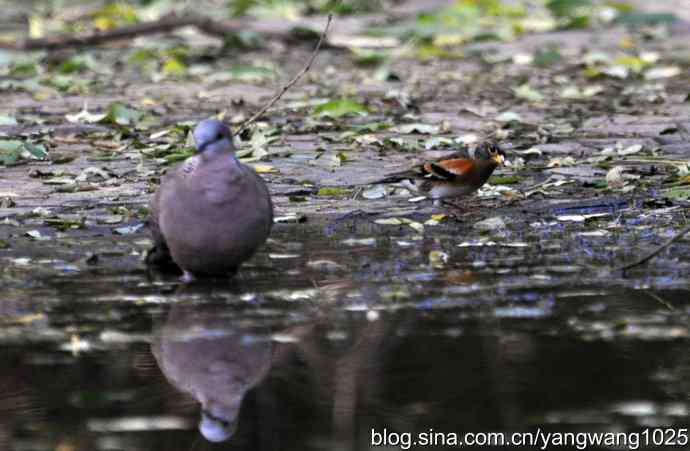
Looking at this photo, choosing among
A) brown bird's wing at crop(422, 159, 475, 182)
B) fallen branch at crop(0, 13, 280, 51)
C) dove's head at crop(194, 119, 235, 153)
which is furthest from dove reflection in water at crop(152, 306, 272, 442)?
fallen branch at crop(0, 13, 280, 51)

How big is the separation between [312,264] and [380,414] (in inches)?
73.7

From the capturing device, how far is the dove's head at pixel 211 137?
16.5ft

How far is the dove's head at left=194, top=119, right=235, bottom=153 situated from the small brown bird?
194 cm

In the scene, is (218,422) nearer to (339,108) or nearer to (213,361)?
(213,361)

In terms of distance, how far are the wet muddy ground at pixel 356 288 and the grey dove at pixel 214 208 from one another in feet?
0.48

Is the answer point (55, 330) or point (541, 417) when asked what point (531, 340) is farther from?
point (55, 330)

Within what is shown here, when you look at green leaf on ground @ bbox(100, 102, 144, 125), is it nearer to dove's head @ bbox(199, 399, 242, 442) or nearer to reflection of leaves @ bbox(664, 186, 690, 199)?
reflection of leaves @ bbox(664, 186, 690, 199)

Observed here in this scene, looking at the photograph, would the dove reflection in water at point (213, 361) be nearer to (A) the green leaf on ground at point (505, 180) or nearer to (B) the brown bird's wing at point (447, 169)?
(B) the brown bird's wing at point (447, 169)

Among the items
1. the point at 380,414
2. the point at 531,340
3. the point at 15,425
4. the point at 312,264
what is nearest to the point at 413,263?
the point at 312,264

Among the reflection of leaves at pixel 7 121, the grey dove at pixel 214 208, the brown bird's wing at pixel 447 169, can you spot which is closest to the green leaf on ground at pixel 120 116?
the reflection of leaves at pixel 7 121

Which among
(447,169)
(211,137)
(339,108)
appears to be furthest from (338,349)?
(339,108)

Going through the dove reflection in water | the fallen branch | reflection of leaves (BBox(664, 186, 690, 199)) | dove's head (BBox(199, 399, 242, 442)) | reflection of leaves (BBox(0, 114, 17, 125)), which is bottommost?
dove's head (BBox(199, 399, 242, 442))

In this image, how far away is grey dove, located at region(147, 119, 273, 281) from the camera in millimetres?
5070

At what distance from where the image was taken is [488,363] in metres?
4.18
